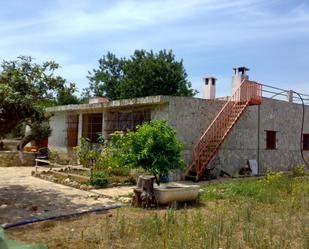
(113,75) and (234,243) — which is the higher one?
(113,75)

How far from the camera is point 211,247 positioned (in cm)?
534

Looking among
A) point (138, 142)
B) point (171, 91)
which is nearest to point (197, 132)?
point (138, 142)

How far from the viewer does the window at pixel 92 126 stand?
19.1m

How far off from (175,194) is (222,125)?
680cm

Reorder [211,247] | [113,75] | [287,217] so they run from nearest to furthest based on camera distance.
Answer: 1. [211,247]
2. [287,217]
3. [113,75]

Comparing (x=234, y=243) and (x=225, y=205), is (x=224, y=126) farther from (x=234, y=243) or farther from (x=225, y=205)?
(x=234, y=243)

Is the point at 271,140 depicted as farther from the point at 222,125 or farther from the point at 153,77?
the point at 153,77

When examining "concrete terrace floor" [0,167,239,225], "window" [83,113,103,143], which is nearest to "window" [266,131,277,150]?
"window" [83,113,103,143]

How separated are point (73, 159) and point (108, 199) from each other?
1014cm

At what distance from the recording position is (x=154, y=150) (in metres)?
9.55

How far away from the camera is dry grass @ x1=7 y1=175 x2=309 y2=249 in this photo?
568 centimetres

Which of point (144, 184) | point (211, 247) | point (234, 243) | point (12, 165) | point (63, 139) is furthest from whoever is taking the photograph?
point (63, 139)

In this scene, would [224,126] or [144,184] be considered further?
[224,126]

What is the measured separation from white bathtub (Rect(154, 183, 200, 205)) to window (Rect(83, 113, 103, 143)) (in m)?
9.98
